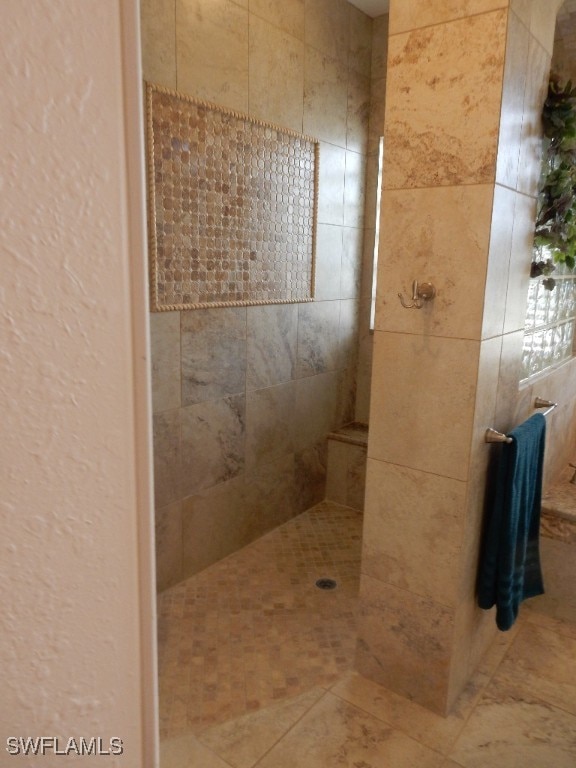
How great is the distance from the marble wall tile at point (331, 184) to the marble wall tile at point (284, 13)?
504mm

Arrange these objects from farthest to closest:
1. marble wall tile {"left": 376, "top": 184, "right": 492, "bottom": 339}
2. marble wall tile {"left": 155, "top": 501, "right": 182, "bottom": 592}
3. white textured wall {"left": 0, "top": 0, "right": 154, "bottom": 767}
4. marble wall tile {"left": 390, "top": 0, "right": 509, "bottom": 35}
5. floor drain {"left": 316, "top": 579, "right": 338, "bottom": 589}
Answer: floor drain {"left": 316, "top": 579, "right": 338, "bottom": 589}, marble wall tile {"left": 155, "top": 501, "right": 182, "bottom": 592}, marble wall tile {"left": 376, "top": 184, "right": 492, "bottom": 339}, marble wall tile {"left": 390, "top": 0, "right": 509, "bottom": 35}, white textured wall {"left": 0, "top": 0, "right": 154, "bottom": 767}

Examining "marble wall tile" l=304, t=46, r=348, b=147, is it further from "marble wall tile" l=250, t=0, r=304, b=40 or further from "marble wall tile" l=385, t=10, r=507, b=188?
"marble wall tile" l=385, t=10, r=507, b=188

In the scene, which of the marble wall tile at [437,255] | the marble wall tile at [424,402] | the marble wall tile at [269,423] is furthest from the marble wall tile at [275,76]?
the marble wall tile at [424,402]

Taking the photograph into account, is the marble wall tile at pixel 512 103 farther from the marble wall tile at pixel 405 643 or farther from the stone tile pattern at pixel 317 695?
the stone tile pattern at pixel 317 695

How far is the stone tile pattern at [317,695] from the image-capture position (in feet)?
5.05

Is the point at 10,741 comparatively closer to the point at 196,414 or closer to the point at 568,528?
the point at 196,414

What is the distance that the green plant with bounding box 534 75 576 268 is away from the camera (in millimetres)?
1629

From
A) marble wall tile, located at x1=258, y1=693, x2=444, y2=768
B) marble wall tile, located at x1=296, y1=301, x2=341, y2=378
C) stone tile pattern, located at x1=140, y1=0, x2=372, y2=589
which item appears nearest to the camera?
marble wall tile, located at x1=258, y1=693, x2=444, y2=768

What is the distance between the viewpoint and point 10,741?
36cm

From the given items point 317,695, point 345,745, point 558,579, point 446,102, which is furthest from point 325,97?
point 345,745

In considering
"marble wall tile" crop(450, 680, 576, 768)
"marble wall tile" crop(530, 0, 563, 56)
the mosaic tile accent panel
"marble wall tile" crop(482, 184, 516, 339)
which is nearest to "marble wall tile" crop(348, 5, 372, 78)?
the mosaic tile accent panel

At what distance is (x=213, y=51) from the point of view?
2.12 metres

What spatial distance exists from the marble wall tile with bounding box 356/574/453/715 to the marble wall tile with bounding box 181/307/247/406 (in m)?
1.03

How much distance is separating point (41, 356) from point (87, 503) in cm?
11
